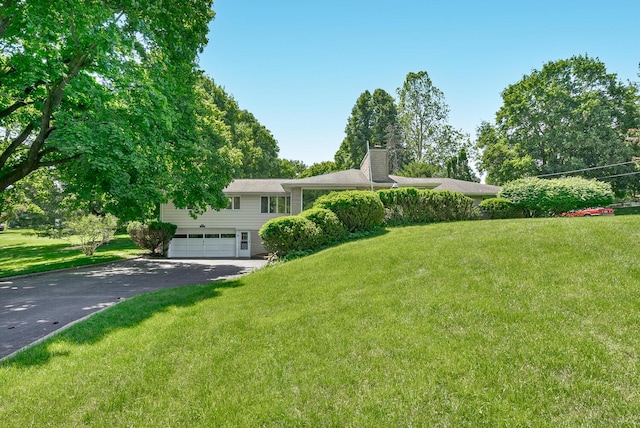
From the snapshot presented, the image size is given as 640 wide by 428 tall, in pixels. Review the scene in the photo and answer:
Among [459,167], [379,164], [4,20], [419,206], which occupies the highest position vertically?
[459,167]

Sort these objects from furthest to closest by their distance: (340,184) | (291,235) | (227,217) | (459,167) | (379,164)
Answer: (459,167), (227,217), (379,164), (340,184), (291,235)

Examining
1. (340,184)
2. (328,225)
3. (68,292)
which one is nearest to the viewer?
(68,292)

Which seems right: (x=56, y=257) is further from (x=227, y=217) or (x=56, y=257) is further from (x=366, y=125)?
(x=366, y=125)

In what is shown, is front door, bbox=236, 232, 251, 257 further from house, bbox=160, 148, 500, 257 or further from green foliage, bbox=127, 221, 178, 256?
green foliage, bbox=127, 221, 178, 256

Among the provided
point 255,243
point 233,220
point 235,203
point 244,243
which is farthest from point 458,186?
point 233,220

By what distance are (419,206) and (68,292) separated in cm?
1232

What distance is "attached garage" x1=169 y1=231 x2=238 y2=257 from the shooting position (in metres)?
22.0

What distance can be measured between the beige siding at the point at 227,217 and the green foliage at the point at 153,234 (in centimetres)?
99

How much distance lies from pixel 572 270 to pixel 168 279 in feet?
40.9

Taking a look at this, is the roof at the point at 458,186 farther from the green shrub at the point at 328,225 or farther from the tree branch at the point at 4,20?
the tree branch at the point at 4,20

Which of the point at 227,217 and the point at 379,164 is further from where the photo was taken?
the point at 227,217

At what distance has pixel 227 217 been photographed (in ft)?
73.7

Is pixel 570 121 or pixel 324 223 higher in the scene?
pixel 570 121

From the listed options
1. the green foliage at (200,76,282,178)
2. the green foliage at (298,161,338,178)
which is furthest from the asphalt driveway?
the green foliage at (298,161,338,178)
